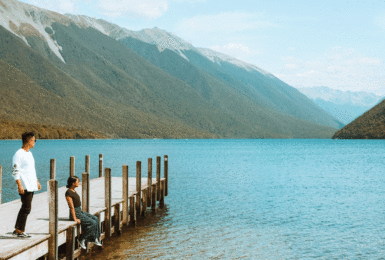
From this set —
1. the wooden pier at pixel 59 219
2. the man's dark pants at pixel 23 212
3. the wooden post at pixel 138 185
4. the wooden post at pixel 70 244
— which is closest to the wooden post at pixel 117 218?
the wooden pier at pixel 59 219

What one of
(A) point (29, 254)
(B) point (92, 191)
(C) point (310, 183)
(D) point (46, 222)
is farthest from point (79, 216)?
(C) point (310, 183)

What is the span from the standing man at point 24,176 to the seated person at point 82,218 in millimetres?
1833

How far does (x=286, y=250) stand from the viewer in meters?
18.0

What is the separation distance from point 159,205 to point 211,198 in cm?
591

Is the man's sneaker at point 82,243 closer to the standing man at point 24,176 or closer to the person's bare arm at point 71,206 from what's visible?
the person's bare arm at point 71,206

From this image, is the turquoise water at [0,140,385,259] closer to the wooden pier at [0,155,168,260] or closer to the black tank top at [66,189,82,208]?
the wooden pier at [0,155,168,260]

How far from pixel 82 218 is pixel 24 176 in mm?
3216

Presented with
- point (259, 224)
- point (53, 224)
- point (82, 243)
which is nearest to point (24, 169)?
point (53, 224)

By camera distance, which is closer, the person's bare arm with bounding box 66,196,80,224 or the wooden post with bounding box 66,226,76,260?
Answer: the wooden post with bounding box 66,226,76,260

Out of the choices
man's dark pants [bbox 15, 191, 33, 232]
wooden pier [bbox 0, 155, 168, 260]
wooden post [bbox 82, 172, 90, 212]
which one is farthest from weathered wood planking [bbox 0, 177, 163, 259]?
wooden post [bbox 82, 172, 90, 212]

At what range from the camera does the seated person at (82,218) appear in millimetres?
13766

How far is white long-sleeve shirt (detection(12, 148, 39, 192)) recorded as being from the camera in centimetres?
1145

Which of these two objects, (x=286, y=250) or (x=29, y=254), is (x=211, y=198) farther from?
(x=29, y=254)

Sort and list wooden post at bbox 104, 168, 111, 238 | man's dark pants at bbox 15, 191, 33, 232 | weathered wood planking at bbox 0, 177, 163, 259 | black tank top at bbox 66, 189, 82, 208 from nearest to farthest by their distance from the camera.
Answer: weathered wood planking at bbox 0, 177, 163, 259, man's dark pants at bbox 15, 191, 33, 232, black tank top at bbox 66, 189, 82, 208, wooden post at bbox 104, 168, 111, 238
